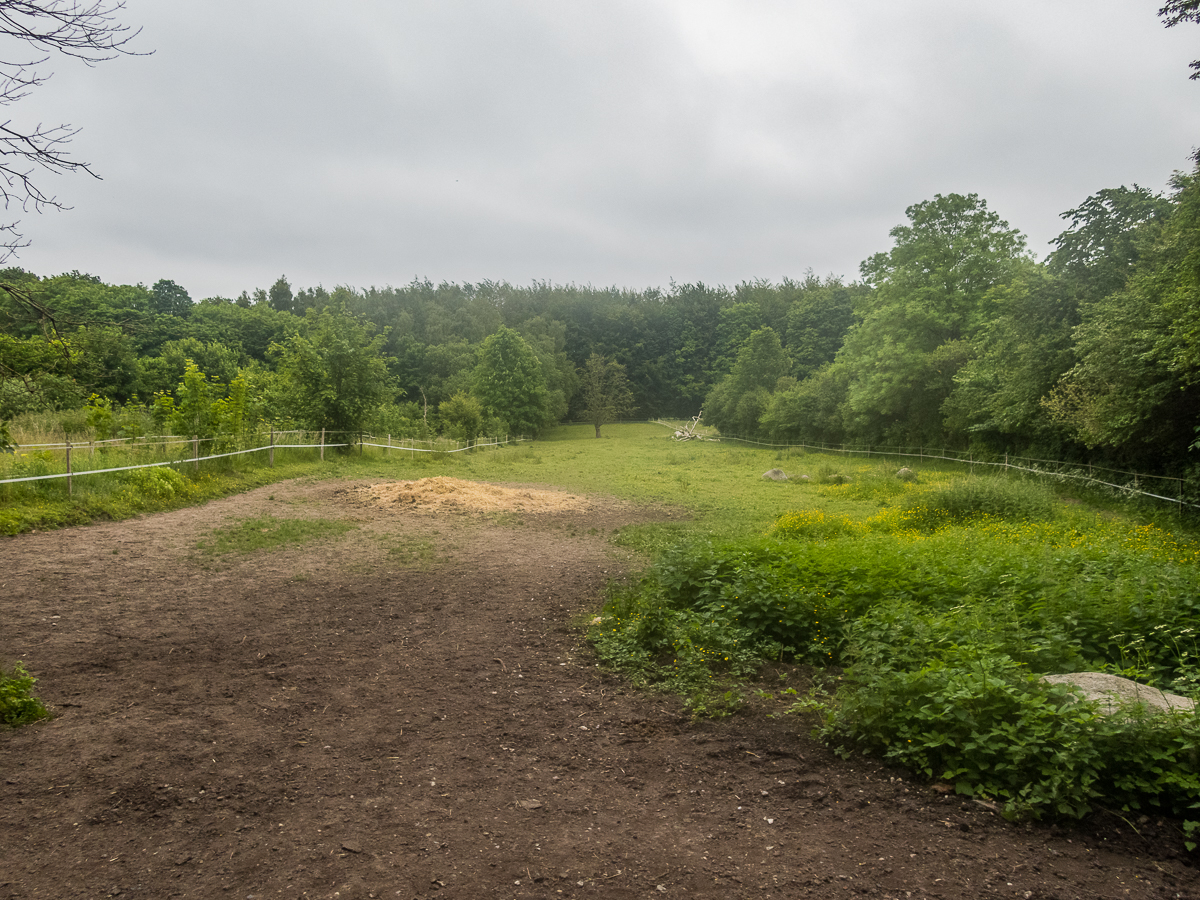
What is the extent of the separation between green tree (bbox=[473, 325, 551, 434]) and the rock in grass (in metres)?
48.7

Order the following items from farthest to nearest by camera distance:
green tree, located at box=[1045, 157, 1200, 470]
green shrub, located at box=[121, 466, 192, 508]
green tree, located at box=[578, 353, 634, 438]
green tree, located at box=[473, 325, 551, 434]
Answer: green tree, located at box=[578, 353, 634, 438] < green tree, located at box=[473, 325, 551, 434] < green shrub, located at box=[121, 466, 192, 508] < green tree, located at box=[1045, 157, 1200, 470]

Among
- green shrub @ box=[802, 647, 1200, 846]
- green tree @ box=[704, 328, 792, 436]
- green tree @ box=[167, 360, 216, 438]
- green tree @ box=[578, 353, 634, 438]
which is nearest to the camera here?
green shrub @ box=[802, 647, 1200, 846]

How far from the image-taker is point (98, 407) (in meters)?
15.7

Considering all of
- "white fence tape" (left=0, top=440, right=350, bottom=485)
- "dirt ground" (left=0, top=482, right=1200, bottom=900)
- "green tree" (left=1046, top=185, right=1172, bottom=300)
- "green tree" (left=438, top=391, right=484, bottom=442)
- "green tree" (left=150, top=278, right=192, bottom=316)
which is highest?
"green tree" (left=150, top=278, right=192, bottom=316)

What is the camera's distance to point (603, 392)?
251ft

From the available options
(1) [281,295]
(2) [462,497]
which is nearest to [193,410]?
(2) [462,497]

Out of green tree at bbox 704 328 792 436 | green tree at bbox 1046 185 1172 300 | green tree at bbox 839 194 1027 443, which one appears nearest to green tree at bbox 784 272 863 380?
green tree at bbox 704 328 792 436

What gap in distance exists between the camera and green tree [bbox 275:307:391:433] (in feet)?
78.7

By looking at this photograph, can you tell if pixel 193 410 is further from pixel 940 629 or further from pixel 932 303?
pixel 932 303

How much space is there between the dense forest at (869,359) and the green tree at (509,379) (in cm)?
16

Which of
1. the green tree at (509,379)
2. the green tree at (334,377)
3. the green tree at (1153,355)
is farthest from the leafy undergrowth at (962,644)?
the green tree at (509,379)

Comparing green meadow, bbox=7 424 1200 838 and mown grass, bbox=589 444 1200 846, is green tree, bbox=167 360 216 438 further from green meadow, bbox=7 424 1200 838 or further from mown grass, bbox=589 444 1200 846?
mown grass, bbox=589 444 1200 846

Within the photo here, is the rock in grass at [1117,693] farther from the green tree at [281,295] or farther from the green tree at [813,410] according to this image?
the green tree at [281,295]

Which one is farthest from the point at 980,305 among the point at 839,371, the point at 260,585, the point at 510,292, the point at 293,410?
the point at 510,292
